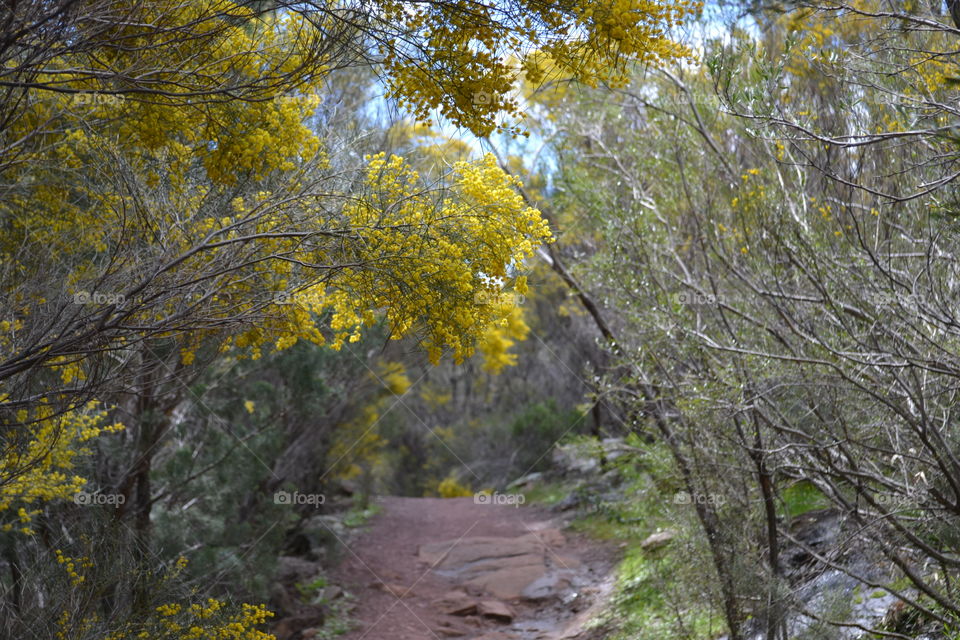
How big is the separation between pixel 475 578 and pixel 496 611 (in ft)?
5.07

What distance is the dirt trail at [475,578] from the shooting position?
974 cm

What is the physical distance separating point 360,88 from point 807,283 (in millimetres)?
6041

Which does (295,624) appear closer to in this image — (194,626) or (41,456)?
(194,626)

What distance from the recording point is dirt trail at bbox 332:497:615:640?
9742 millimetres

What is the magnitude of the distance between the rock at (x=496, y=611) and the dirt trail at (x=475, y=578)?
0.04 feet

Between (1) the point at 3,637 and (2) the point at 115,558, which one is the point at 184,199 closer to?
(2) the point at 115,558

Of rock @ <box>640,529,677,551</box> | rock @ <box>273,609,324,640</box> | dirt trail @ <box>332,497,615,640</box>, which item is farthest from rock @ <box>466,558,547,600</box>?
rock @ <box>273,609,324,640</box>

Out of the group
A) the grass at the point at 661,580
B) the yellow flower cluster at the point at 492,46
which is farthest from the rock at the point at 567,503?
the yellow flower cluster at the point at 492,46

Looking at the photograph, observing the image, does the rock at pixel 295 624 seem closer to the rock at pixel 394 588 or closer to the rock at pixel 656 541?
the rock at pixel 394 588

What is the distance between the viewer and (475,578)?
11.4 meters

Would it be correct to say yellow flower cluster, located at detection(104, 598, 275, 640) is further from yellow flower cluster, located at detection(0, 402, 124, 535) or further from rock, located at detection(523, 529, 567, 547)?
rock, located at detection(523, 529, 567, 547)

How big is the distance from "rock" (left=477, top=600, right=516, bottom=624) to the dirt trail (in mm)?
12

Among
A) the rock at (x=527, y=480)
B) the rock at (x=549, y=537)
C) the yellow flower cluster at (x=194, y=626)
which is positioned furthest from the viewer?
the rock at (x=527, y=480)

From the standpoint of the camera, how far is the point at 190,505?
9172mm
